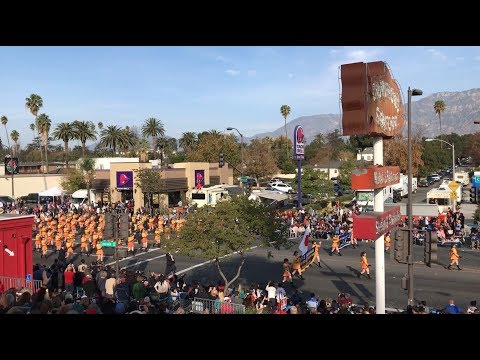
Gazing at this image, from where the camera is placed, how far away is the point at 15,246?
56.5 ft

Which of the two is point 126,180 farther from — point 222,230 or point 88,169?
point 222,230

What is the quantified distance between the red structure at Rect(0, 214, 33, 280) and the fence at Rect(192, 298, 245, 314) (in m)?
6.98

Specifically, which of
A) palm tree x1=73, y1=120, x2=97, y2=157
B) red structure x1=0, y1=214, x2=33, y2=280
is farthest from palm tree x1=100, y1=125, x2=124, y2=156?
red structure x1=0, y1=214, x2=33, y2=280

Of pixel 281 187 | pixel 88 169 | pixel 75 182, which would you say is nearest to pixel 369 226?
pixel 88 169

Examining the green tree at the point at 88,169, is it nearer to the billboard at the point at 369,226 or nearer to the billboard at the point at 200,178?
the billboard at the point at 200,178

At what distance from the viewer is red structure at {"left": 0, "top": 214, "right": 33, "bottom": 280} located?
16.8m

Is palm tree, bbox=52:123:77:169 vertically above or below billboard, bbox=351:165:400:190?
above

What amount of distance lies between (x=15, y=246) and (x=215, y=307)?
802 cm

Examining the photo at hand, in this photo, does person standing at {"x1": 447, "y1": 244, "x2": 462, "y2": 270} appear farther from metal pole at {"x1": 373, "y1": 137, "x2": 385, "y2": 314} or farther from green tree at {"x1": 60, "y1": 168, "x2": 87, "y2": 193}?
green tree at {"x1": 60, "y1": 168, "x2": 87, "y2": 193}

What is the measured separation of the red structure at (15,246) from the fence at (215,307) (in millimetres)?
6984

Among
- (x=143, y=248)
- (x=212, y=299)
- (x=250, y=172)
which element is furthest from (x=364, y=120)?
(x=250, y=172)

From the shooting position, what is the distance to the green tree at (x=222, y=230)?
17797 millimetres

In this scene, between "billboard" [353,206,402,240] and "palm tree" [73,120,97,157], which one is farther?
"palm tree" [73,120,97,157]

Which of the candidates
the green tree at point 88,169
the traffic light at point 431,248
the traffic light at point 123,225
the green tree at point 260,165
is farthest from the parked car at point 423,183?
the traffic light at point 123,225
